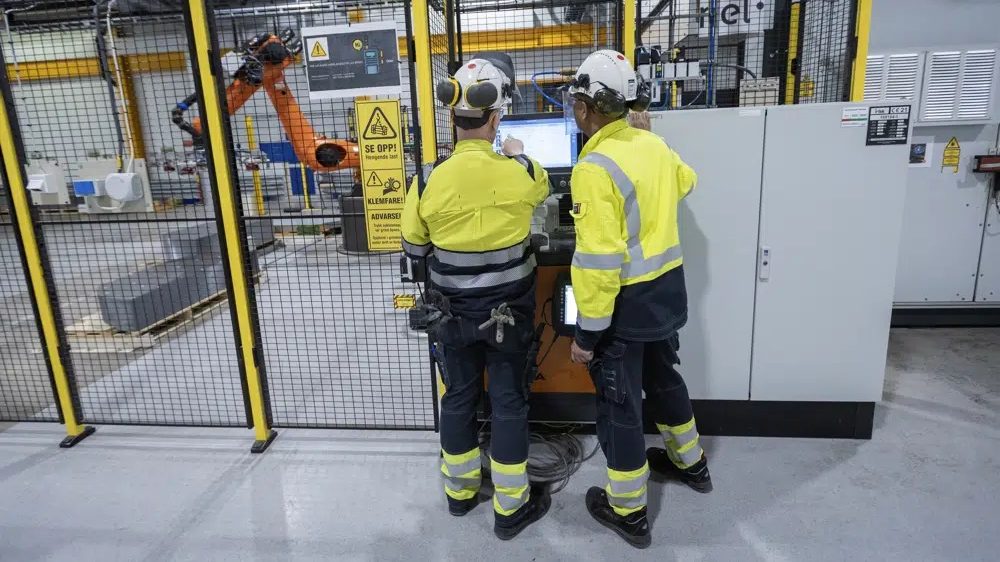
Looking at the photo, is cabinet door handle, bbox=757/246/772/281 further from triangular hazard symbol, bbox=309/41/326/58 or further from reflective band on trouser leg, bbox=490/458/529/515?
triangular hazard symbol, bbox=309/41/326/58

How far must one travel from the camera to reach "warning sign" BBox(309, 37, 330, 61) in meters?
2.66

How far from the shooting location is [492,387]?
242 centimetres

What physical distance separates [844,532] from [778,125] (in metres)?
1.81

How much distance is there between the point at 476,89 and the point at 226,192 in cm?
149

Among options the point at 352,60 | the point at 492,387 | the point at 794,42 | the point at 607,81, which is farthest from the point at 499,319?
the point at 794,42

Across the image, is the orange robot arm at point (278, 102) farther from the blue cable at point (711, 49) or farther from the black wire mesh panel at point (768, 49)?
the blue cable at point (711, 49)

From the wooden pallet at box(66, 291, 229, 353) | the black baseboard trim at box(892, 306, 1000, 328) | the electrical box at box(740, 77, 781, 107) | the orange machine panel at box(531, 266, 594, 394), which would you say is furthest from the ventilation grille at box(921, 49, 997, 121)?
the wooden pallet at box(66, 291, 229, 353)

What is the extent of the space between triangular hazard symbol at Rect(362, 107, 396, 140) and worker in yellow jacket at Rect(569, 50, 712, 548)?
0.96 metres

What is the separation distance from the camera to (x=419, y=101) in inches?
106

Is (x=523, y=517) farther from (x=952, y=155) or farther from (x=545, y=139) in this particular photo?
(x=952, y=155)

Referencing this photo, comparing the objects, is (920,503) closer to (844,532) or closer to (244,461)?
(844,532)

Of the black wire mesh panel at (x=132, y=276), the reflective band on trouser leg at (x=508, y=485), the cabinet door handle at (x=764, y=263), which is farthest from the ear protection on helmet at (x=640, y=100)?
the black wire mesh panel at (x=132, y=276)

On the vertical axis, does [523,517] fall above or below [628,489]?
below

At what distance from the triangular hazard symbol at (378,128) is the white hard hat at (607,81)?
100 centimetres
